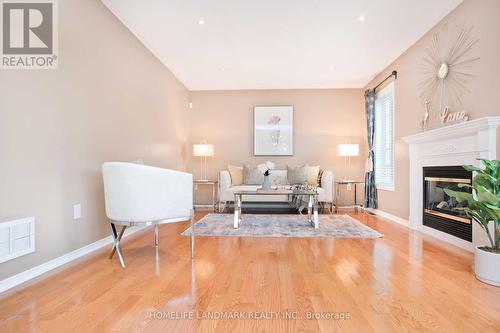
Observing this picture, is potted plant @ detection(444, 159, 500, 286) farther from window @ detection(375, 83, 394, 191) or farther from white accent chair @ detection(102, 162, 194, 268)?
window @ detection(375, 83, 394, 191)

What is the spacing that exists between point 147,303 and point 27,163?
1345 mm

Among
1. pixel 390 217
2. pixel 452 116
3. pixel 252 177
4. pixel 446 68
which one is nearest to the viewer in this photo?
pixel 452 116

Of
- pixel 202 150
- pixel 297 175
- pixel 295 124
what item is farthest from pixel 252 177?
pixel 295 124

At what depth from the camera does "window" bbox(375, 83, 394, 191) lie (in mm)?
4633

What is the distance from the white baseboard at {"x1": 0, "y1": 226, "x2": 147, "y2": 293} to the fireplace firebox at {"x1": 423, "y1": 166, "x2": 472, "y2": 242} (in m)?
3.54

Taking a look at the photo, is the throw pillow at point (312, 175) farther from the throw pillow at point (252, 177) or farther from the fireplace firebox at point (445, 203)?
the fireplace firebox at point (445, 203)

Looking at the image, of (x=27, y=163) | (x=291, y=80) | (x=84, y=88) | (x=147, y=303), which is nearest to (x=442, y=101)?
(x=291, y=80)

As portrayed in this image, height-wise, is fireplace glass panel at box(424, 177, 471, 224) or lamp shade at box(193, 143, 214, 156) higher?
lamp shade at box(193, 143, 214, 156)

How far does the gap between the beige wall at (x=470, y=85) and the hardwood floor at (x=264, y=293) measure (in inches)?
57.2

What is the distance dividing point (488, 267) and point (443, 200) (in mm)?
1502

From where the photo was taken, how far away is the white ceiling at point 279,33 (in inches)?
117

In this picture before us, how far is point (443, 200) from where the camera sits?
3.26m

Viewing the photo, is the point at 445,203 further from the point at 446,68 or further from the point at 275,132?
the point at 275,132

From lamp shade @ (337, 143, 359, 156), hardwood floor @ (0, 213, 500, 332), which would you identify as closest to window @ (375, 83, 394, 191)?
lamp shade @ (337, 143, 359, 156)
